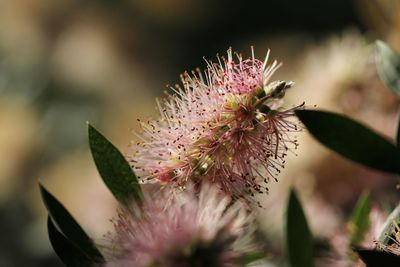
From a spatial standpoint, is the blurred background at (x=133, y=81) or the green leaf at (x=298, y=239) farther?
the blurred background at (x=133, y=81)

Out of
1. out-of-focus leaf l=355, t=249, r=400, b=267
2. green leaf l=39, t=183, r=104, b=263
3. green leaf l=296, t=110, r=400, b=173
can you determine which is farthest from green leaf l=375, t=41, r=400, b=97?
green leaf l=39, t=183, r=104, b=263

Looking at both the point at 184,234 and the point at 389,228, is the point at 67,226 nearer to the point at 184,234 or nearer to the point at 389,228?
the point at 184,234

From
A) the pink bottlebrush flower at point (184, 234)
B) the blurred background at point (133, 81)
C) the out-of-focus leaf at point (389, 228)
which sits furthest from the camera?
the blurred background at point (133, 81)

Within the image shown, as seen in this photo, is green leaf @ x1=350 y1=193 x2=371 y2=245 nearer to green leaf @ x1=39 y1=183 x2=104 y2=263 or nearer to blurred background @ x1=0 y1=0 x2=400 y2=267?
blurred background @ x1=0 y1=0 x2=400 y2=267

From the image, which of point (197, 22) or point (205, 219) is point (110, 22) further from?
point (205, 219)

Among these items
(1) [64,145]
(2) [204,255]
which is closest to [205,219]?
(2) [204,255]

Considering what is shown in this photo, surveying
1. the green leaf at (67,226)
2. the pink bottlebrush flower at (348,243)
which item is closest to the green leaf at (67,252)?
the green leaf at (67,226)

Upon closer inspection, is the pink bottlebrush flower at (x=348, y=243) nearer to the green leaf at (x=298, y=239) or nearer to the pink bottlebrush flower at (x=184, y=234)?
the green leaf at (x=298, y=239)

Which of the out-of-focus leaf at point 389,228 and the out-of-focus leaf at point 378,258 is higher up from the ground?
the out-of-focus leaf at point 389,228
